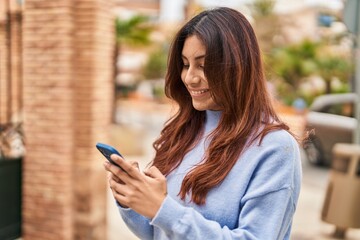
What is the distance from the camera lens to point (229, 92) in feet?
5.10

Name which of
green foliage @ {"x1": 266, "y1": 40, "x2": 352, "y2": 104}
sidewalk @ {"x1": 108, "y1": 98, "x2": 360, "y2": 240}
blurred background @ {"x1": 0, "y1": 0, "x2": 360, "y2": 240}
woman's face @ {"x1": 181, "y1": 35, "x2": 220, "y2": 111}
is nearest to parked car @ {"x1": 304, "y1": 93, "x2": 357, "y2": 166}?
sidewalk @ {"x1": 108, "y1": 98, "x2": 360, "y2": 240}

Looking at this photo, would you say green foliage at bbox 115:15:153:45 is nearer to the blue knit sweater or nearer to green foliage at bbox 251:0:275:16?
the blue knit sweater

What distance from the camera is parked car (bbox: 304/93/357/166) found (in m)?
9.66

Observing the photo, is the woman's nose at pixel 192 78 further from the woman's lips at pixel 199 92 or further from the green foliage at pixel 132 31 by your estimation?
the green foliage at pixel 132 31

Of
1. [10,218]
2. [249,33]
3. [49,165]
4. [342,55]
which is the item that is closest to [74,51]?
[49,165]

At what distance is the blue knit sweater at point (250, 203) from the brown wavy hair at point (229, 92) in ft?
0.11

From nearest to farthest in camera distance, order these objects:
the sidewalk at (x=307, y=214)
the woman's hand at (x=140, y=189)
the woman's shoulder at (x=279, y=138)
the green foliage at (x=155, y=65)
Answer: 1. the woman's hand at (x=140, y=189)
2. the woman's shoulder at (x=279, y=138)
3. the sidewalk at (x=307, y=214)
4. the green foliage at (x=155, y=65)

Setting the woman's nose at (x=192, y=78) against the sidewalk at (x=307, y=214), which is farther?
the sidewalk at (x=307, y=214)

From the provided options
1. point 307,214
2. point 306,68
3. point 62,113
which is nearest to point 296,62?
point 306,68

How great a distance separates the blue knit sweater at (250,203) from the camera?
1.35 meters

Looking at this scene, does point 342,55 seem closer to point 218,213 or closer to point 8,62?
point 8,62

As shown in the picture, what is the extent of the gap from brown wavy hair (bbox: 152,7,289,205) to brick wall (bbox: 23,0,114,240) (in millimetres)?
3071

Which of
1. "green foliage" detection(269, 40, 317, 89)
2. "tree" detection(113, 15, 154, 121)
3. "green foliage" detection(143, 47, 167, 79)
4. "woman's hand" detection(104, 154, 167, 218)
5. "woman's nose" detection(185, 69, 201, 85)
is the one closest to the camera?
"woman's hand" detection(104, 154, 167, 218)

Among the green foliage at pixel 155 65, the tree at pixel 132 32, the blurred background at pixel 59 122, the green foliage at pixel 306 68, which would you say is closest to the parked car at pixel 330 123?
the blurred background at pixel 59 122
